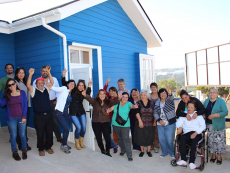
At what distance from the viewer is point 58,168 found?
3.51m

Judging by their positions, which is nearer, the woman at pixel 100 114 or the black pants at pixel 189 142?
the black pants at pixel 189 142

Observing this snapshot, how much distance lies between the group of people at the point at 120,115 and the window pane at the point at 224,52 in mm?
7455

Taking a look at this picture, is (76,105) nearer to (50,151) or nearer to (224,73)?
(50,151)

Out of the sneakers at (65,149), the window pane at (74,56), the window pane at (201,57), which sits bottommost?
the sneakers at (65,149)

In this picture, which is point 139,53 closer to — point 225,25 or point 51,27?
point 51,27

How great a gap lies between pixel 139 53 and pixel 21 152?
18.2 ft

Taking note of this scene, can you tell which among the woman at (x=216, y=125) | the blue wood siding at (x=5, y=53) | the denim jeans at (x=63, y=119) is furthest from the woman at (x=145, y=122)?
the blue wood siding at (x=5, y=53)

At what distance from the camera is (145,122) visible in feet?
14.4

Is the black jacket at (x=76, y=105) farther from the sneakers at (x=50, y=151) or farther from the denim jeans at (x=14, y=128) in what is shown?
the denim jeans at (x=14, y=128)

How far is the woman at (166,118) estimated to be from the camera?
4281mm

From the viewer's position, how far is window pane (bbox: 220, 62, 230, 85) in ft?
34.8

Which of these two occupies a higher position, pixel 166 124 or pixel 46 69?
pixel 46 69

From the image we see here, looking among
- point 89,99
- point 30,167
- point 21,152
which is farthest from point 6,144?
point 89,99

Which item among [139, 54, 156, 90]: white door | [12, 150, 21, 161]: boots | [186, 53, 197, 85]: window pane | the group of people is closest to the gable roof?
[139, 54, 156, 90]: white door
